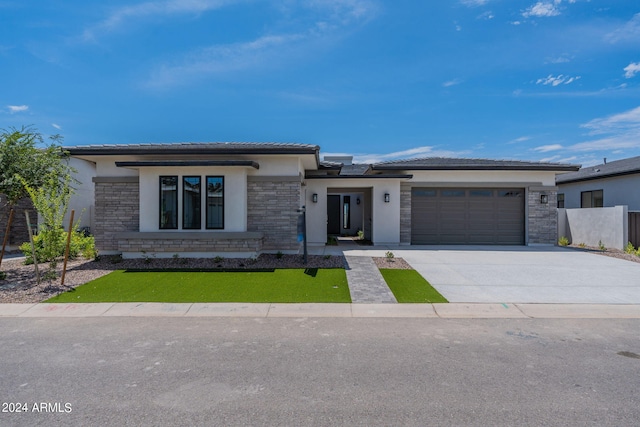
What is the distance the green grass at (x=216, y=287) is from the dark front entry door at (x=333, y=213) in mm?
11962

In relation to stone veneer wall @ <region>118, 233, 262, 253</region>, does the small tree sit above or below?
above

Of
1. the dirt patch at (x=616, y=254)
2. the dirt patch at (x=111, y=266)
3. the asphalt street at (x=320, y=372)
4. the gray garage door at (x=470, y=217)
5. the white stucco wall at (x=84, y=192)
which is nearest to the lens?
the asphalt street at (x=320, y=372)

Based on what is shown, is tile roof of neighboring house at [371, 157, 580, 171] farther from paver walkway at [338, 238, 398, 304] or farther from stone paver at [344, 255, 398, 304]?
stone paver at [344, 255, 398, 304]

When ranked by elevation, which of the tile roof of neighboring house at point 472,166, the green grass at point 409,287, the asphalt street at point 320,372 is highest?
the tile roof of neighboring house at point 472,166

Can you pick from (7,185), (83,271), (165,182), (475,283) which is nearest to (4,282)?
(83,271)

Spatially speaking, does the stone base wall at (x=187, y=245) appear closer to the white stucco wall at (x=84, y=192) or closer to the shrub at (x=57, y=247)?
the shrub at (x=57, y=247)

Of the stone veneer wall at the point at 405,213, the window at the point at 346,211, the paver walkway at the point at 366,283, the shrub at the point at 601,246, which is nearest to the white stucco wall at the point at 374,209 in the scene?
the stone veneer wall at the point at 405,213

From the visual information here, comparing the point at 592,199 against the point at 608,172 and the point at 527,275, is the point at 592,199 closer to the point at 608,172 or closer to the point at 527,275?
the point at 608,172

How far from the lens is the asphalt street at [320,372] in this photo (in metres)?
3.25

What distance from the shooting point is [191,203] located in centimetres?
1158

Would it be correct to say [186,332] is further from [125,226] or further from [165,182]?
[125,226]

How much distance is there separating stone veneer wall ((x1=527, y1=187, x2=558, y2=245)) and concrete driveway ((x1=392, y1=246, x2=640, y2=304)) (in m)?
1.47

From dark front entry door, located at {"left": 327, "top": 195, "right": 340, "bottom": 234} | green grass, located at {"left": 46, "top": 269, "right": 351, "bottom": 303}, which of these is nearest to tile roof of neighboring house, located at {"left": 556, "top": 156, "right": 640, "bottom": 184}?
dark front entry door, located at {"left": 327, "top": 195, "right": 340, "bottom": 234}

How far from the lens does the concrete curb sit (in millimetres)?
6359
